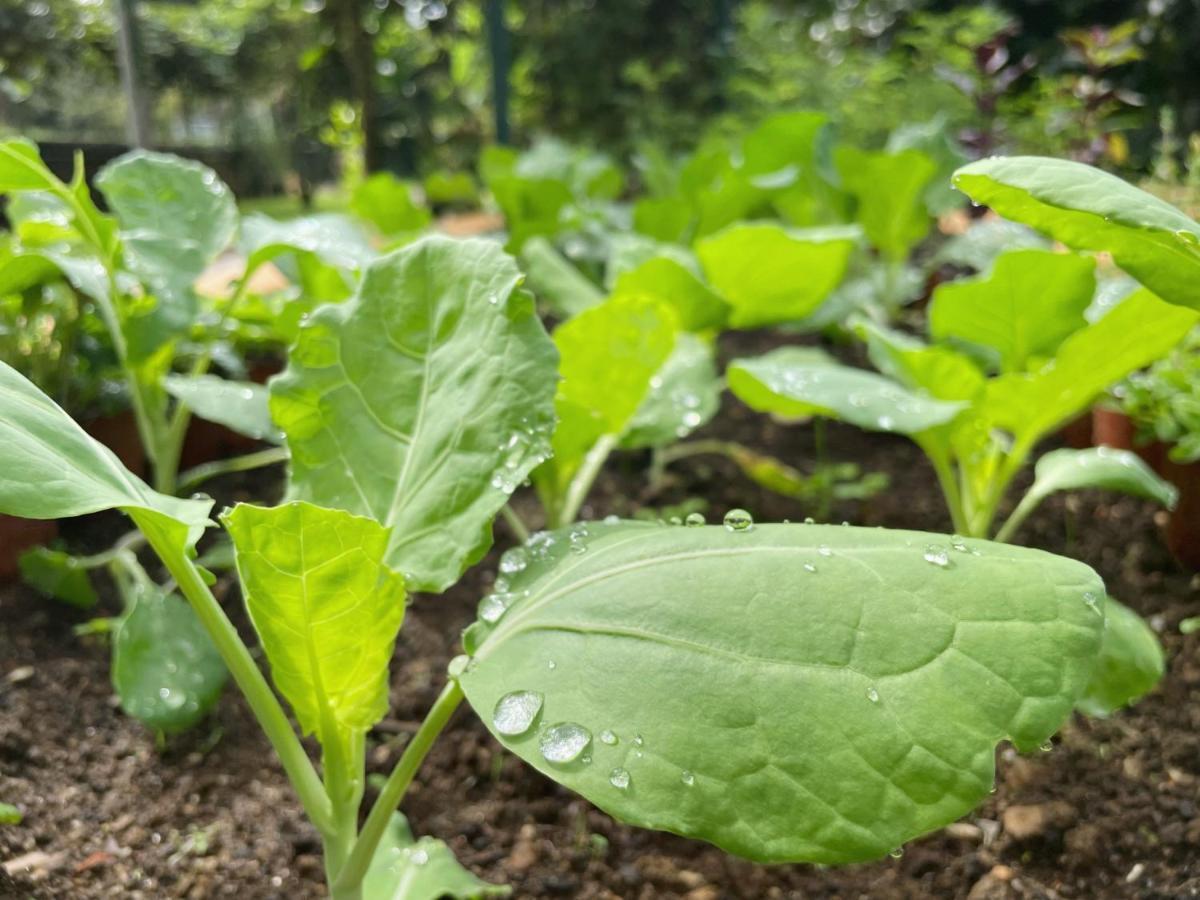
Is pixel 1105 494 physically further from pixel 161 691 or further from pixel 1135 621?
pixel 161 691

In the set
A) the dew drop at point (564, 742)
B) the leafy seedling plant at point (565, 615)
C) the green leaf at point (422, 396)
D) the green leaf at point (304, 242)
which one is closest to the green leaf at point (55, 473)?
the leafy seedling plant at point (565, 615)

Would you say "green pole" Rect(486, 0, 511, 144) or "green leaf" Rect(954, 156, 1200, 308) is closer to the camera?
"green leaf" Rect(954, 156, 1200, 308)

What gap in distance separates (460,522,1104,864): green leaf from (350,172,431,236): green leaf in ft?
6.25

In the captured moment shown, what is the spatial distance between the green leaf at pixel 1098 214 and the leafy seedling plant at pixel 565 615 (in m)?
0.22

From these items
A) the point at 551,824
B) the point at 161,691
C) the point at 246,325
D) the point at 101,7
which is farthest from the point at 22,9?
the point at 551,824

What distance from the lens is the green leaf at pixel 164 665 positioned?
92 centimetres

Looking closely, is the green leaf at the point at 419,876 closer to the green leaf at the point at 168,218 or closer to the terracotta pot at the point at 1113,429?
the green leaf at the point at 168,218

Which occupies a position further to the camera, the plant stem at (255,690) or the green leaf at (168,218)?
the green leaf at (168,218)

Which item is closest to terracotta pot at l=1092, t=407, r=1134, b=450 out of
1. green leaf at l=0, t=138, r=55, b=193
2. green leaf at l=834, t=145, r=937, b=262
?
green leaf at l=834, t=145, r=937, b=262

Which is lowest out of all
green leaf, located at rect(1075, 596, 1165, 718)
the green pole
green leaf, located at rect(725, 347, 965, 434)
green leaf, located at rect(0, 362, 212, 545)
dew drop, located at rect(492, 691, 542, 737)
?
the green pole

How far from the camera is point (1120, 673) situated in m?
0.83

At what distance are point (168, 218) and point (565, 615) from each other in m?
0.94

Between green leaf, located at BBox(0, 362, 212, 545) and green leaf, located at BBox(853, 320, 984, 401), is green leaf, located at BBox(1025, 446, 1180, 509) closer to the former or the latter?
green leaf, located at BBox(853, 320, 984, 401)

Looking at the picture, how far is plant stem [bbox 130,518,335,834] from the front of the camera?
2.12 ft
